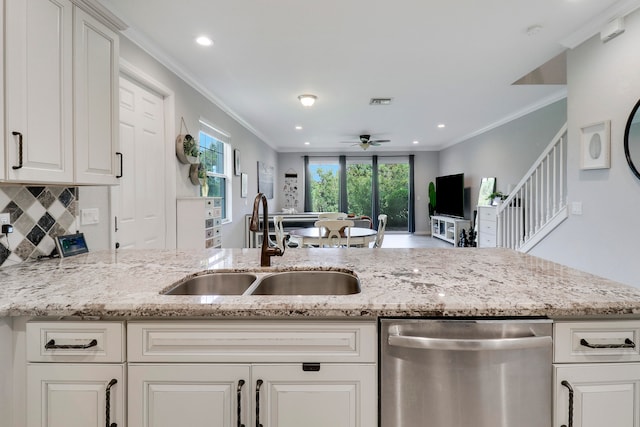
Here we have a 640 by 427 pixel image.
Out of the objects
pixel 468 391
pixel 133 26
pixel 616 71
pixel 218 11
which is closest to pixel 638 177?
pixel 616 71

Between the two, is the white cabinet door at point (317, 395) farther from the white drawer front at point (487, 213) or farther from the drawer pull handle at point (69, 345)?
the white drawer front at point (487, 213)

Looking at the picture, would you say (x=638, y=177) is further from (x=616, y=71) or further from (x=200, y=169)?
(x=200, y=169)

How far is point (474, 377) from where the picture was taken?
103cm

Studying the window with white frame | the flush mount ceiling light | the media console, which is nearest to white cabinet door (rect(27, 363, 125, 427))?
the window with white frame

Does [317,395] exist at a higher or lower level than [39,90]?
lower

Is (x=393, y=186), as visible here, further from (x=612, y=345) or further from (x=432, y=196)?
(x=612, y=345)

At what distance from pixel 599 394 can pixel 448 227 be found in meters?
7.45

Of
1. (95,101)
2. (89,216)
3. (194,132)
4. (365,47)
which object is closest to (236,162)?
(194,132)

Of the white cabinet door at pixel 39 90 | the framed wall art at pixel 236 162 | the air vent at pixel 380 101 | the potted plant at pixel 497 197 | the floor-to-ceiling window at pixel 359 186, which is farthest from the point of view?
the floor-to-ceiling window at pixel 359 186

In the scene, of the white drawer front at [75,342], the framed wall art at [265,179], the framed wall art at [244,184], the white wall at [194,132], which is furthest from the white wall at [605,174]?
the framed wall art at [265,179]

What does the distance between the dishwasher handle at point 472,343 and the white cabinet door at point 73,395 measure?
888mm

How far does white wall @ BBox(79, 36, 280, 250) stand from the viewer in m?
2.36

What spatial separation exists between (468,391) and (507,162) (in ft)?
19.8

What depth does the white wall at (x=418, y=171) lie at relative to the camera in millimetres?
9680
